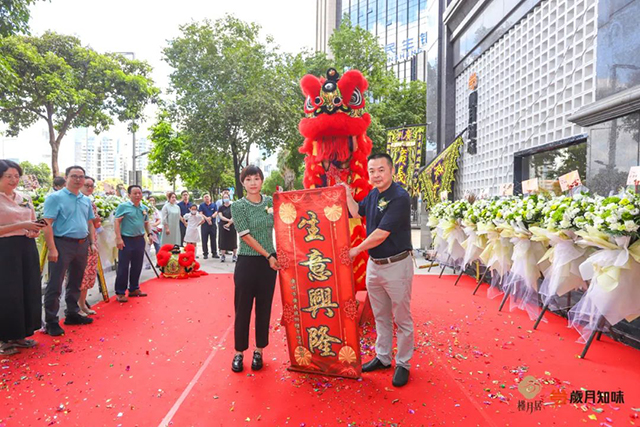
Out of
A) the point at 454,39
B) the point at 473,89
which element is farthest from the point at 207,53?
the point at 473,89

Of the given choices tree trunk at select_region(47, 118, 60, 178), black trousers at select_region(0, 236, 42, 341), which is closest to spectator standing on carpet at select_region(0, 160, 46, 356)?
black trousers at select_region(0, 236, 42, 341)

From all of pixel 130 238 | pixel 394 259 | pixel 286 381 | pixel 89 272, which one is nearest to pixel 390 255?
pixel 394 259

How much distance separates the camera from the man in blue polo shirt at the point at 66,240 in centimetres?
379

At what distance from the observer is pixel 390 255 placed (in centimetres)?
272

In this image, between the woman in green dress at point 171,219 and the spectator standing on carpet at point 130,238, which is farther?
the woman in green dress at point 171,219

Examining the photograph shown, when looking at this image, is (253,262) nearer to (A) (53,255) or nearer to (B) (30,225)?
(B) (30,225)

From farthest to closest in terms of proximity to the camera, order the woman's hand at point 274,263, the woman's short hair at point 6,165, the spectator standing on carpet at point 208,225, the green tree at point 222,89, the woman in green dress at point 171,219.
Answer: the green tree at point 222,89 < the spectator standing on carpet at point 208,225 < the woman in green dress at point 171,219 < the woman's short hair at point 6,165 < the woman's hand at point 274,263

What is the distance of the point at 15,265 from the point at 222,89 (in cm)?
1333

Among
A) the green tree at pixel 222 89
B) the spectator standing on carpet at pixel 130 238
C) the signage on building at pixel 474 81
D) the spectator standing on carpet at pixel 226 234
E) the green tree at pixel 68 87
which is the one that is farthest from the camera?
the green tree at pixel 222 89

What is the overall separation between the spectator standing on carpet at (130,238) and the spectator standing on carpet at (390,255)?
365 cm

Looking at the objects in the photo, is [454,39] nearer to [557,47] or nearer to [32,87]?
[557,47]

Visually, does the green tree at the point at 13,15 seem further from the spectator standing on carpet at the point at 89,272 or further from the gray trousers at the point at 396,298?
the gray trousers at the point at 396,298

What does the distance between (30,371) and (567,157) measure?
6351 millimetres

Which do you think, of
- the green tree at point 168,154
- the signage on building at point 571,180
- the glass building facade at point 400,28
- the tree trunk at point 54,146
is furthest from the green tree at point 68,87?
the glass building facade at point 400,28
